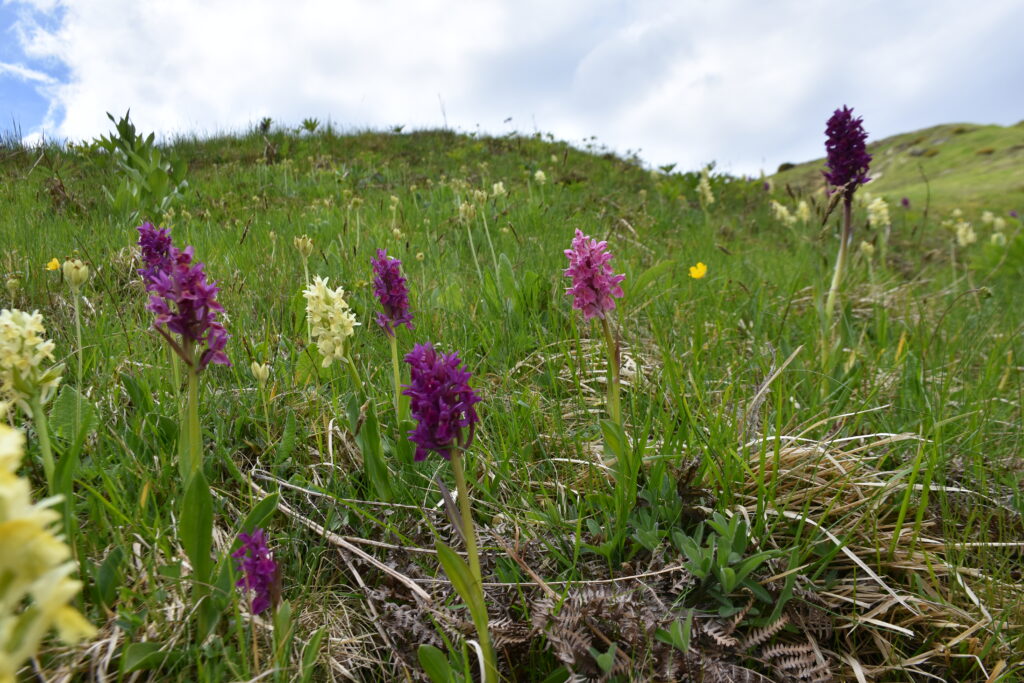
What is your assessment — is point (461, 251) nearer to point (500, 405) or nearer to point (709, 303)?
point (709, 303)

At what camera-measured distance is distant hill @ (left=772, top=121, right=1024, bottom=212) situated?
12.2 m

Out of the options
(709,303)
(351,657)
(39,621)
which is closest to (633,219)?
(709,303)

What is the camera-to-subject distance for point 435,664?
1.17m

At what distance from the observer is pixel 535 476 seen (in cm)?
184

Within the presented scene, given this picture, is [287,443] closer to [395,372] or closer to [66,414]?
[395,372]

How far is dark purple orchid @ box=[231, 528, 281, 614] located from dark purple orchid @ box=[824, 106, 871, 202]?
10.5 feet

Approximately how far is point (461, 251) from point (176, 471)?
2.62 m

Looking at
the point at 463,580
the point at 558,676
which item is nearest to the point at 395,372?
the point at 463,580

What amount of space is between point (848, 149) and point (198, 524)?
3.44m

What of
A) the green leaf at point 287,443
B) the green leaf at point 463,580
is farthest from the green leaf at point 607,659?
the green leaf at point 287,443

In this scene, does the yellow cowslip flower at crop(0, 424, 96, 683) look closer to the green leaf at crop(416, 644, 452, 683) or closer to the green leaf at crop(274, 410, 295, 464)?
the green leaf at crop(416, 644, 452, 683)

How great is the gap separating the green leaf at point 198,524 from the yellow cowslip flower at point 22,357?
0.43m

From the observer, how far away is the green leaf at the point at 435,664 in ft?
3.82

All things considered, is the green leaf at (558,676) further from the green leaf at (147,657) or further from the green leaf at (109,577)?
the green leaf at (109,577)
